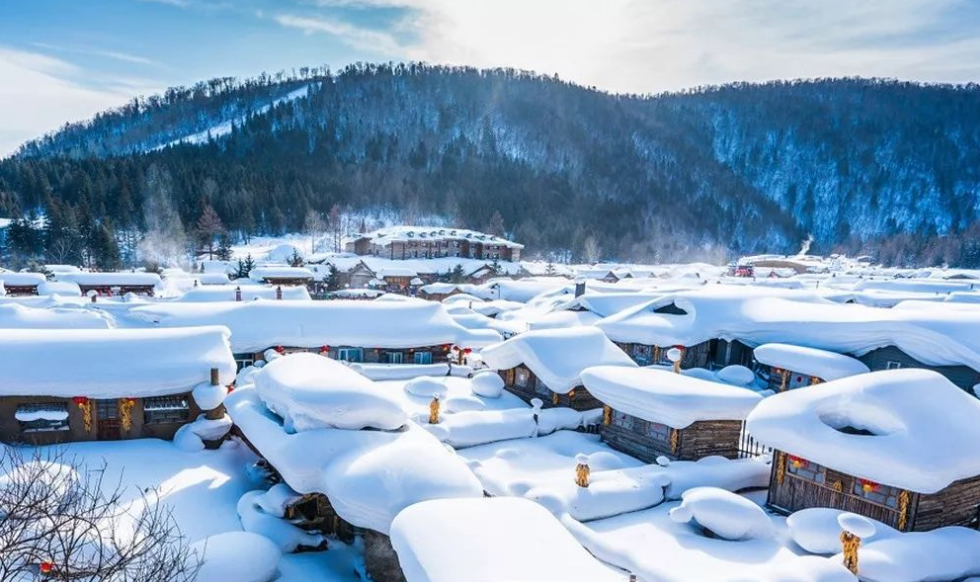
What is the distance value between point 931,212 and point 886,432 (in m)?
210

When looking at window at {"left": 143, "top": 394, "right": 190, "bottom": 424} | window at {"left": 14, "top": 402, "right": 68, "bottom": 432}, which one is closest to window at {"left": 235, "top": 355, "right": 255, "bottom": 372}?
window at {"left": 143, "top": 394, "right": 190, "bottom": 424}

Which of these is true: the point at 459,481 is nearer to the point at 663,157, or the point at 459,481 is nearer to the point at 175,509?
the point at 175,509

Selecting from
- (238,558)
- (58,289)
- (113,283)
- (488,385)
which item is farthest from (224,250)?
(238,558)

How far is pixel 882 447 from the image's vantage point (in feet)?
43.9

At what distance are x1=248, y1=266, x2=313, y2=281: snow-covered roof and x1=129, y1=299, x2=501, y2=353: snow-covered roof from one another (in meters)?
27.8

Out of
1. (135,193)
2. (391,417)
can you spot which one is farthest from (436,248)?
(391,417)

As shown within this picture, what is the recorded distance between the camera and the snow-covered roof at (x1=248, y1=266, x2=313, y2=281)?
5697 cm

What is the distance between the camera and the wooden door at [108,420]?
1762cm

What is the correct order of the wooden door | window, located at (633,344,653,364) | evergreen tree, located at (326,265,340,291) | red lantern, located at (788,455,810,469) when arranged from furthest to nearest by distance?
evergreen tree, located at (326,265,340,291), window, located at (633,344,653,364), the wooden door, red lantern, located at (788,455,810,469)

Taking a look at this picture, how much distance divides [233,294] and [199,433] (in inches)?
855

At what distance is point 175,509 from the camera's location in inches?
525

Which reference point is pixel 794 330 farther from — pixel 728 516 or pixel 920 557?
pixel 728 516

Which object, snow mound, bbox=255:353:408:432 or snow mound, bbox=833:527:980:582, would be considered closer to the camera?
snow mound, bbox=833:527:980:582

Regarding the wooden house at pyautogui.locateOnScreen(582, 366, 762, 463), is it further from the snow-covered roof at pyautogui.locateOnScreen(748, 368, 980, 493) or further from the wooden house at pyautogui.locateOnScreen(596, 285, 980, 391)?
the wooden house at pyautogui.locateOnScreen(596, 285, 980, 391)
